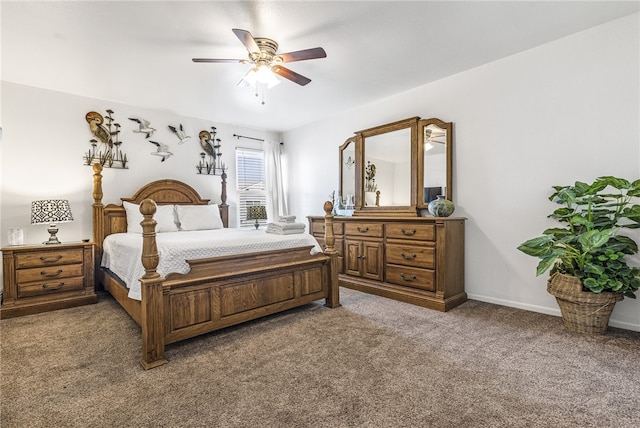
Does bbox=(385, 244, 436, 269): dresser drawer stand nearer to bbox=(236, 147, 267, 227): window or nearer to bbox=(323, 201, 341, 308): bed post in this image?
bbox=(323, 201, 341, 308): bed post

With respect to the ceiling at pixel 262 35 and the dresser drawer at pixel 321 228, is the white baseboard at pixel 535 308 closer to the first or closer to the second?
the dresser drawer at pixel 321 228

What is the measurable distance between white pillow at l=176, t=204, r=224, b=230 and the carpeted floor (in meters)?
1.62

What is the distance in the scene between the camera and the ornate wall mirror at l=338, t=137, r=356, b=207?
15.3 feet

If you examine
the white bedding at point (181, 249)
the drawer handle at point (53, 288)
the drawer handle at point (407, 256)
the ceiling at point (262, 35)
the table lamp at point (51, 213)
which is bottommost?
the drawer handle at point (53, 288)

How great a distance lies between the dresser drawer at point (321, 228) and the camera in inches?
165

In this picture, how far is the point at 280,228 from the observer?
3189mm

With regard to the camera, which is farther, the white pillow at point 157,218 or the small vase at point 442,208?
the white pillow at point 157,218

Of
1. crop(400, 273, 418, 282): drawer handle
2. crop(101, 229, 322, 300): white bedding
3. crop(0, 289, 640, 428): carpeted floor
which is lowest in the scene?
crop(0, 289, 640, 428): carpeted floor

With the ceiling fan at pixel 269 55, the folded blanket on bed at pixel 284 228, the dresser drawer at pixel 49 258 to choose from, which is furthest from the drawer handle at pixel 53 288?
the ceiling fan at pixel 269 55

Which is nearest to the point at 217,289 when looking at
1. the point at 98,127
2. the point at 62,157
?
the point at 62,157

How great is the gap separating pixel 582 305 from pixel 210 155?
5085 mm

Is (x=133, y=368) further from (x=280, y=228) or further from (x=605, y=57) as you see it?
(x=605, y=57)

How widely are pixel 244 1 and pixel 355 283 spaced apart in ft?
10.4

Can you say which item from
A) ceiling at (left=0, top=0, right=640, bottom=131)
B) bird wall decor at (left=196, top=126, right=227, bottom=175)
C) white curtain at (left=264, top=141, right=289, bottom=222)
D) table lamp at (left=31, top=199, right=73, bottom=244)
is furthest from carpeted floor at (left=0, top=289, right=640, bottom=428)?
white curtain at (left=264, top=141, right=289, bottom=222)
